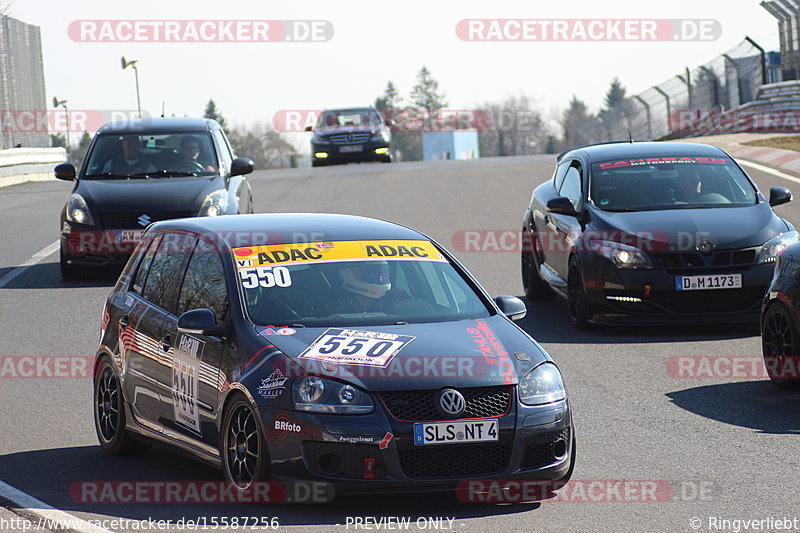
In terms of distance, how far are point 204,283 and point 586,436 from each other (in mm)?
2658

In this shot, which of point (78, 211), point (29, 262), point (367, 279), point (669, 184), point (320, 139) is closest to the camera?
point (367, 279)

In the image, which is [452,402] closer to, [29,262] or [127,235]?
[127,235]

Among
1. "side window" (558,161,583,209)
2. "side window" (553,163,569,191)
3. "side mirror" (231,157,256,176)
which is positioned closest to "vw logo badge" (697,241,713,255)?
"side window" (558,161,583,209)

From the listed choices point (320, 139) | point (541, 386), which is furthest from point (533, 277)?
point (320, 139)

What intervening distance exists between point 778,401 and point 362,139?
91.5 ft

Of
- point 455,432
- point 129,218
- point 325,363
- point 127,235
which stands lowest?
point 455,432

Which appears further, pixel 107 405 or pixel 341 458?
pixel 107 405

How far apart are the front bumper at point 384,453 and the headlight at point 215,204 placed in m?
9.36

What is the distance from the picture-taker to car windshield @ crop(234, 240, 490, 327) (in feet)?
23.2

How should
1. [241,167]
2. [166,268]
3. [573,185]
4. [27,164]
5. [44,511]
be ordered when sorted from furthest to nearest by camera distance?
[27,164], [241,167], [573,185], [166,268], [44,511]

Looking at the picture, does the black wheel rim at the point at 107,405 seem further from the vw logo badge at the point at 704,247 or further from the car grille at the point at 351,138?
the car grille at the point at 351,138

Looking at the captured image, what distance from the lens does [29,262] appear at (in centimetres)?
1772

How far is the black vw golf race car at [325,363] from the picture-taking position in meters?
6.25

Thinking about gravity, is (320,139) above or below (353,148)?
above
